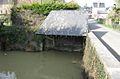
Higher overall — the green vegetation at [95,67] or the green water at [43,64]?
the green vegetation at [95,67]

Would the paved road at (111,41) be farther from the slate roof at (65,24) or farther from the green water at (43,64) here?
the green water at (43,64)

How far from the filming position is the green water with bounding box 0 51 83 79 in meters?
16.7

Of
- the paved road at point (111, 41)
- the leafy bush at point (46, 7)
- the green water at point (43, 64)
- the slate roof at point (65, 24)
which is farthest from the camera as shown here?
the leafy bush at point (46, 7)

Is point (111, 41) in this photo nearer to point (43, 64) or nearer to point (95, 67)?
point (43, 64)

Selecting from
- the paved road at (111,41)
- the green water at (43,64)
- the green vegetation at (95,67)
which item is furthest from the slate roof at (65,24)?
the green vegetation at (95,67)

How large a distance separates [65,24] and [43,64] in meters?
5.77

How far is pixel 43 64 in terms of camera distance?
65.7ft

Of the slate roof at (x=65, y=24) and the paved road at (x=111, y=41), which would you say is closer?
the paved road at (x=111, y=41)

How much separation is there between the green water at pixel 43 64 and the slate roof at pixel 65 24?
1.87m

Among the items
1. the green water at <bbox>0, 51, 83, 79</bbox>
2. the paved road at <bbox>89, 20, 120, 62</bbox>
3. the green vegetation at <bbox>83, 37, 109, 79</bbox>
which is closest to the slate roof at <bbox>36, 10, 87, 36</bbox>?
the paved road at <bbox>89, 20, 120, 62</bbox>

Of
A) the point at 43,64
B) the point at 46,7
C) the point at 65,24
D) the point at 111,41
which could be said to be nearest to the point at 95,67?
the point at 111,41

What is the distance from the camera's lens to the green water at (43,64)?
54.7 feet

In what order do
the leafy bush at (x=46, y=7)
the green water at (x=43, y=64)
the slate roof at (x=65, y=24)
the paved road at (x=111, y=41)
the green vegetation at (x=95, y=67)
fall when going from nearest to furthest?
the green vegetation at (x=95, y=67)
the paved road at (x=111, y=41)
the green water at (x=43, y=64)
the slate roof at (x=65, y=24)
the leafy bush at (x=46, y=7)

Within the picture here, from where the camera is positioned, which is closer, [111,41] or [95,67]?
[95,67]
